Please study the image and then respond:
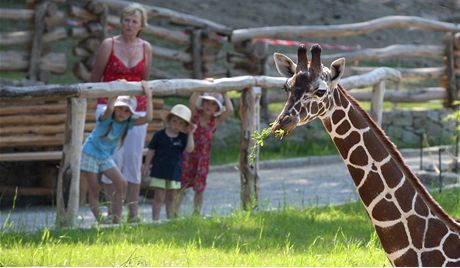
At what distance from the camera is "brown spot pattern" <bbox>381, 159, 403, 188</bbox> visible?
19.9 feet

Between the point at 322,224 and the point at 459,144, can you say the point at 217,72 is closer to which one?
the point at 459,144

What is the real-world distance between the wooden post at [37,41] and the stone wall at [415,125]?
5.24 metres

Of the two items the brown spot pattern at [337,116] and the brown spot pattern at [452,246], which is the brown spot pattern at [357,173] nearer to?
the brown spot pattern at [337,116]

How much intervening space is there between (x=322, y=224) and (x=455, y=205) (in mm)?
1248

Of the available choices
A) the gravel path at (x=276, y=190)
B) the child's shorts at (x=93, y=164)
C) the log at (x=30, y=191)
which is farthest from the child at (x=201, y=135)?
the log at (x=30, y=191)

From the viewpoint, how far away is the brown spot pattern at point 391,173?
6.05m

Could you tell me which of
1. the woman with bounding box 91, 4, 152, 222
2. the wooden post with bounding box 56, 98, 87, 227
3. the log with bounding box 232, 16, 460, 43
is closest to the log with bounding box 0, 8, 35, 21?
the log with bounding box 232, 16, 460, 43

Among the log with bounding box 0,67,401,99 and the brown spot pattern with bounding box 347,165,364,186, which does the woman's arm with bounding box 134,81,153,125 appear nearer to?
the log with bounding box 0,67,401,99

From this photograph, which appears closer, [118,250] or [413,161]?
[118,250]

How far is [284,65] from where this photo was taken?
20.9ft

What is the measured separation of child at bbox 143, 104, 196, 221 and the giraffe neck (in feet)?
13.2

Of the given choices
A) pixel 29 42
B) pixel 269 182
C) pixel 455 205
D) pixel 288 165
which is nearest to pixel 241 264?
pixel 455 205

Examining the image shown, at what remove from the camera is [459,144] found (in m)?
13.4

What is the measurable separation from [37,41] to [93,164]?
6040 millimetres
